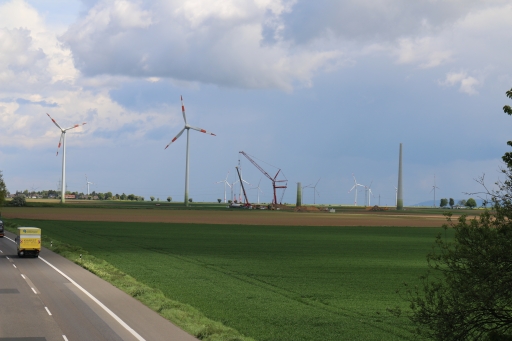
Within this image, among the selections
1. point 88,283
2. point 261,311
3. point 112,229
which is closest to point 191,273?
point 88,283

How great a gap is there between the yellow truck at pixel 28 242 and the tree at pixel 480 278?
1751 inches

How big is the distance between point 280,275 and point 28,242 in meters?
23.5

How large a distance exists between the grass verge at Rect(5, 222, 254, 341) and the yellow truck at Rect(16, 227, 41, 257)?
16.1ft

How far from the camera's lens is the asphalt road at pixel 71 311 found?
2631cm

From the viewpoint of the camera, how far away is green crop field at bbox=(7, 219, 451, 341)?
31531mm

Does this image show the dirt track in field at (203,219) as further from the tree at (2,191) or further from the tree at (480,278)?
the tree at (480,278)

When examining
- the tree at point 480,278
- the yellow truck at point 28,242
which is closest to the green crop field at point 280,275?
the yellow truck at point 28,242

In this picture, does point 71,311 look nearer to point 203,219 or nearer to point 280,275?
point 280,275

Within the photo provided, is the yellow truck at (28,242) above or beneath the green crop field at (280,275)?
above

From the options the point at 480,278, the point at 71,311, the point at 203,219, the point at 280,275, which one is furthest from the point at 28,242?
the point at 203,219

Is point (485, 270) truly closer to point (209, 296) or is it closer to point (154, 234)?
point (209, 296)

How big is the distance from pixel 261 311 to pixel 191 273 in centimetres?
1655

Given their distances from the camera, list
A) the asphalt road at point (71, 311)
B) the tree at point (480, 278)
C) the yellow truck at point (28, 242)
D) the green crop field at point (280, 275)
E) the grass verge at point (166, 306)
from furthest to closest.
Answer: the yellow truck at point (28, 242) < the green crop field at point (280, 275) < the grass verge at point (166, 306) < the asphalt road at point (71, 311) < the tree at point (480, 278)

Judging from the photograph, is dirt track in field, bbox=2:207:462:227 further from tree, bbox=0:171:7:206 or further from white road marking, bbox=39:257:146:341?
white road marking, bbox=39:257:146:341
